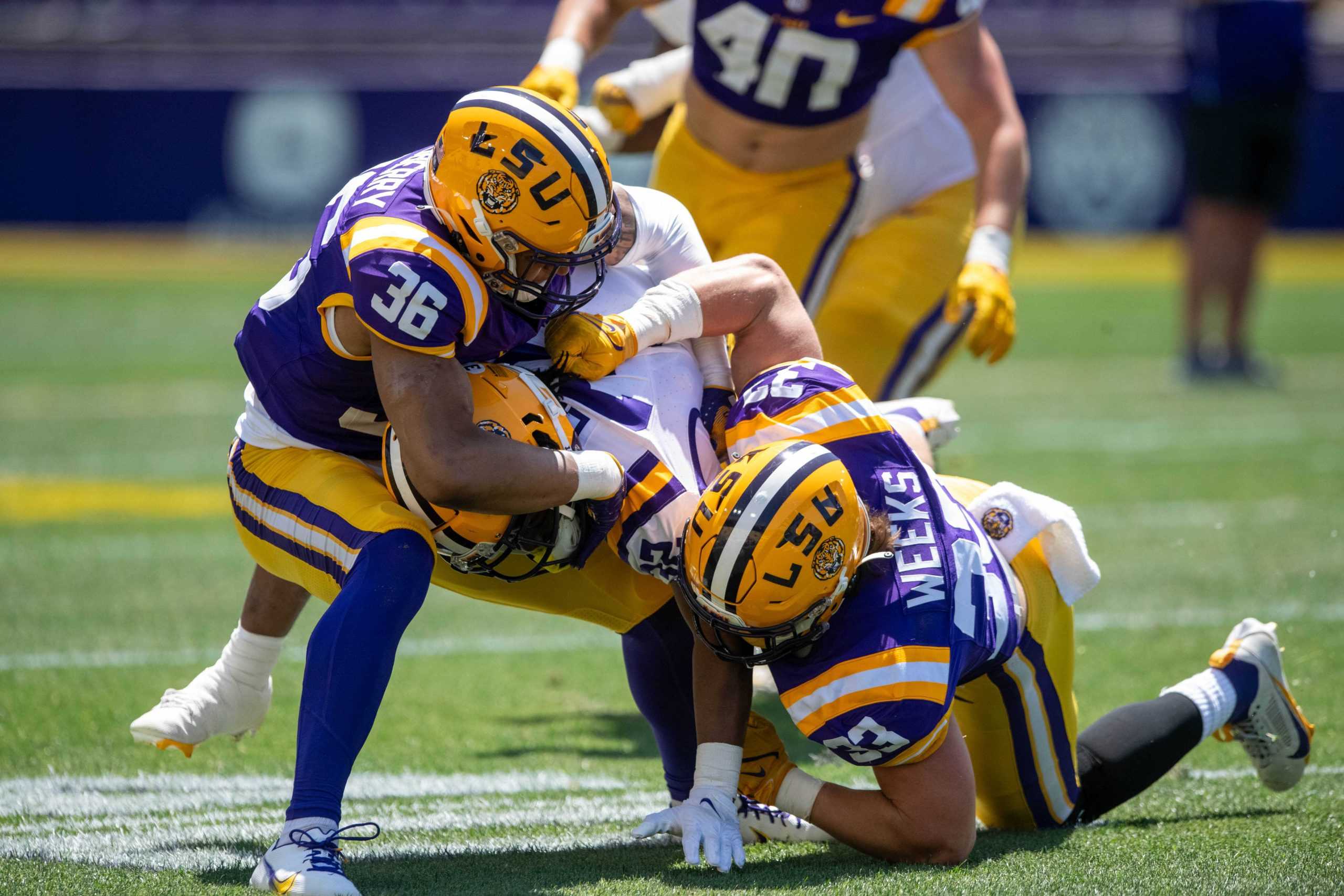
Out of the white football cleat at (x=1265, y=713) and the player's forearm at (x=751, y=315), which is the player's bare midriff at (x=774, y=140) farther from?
the white football cleat at (x=1265, y=713)

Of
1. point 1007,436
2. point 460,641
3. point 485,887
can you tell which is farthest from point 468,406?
point 1007,436

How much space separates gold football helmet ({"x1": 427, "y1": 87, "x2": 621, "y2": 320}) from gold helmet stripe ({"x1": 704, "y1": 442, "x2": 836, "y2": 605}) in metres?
0.55

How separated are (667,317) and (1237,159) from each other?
812cm

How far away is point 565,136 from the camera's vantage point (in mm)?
2820

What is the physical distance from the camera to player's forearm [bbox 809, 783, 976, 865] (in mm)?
2781

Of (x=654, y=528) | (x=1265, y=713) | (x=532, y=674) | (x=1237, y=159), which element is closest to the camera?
(x=654, y=528)

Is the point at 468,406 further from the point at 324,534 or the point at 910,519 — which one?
the point at 910,519

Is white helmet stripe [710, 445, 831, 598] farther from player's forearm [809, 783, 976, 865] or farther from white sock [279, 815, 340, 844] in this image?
white sock [279, 815, 340, 844]

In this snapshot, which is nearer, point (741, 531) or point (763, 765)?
point (741, 531)

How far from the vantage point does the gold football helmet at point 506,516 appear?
285 cm

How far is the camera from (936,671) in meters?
2.75

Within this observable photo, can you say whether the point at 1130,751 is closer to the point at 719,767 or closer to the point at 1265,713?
the point at 1265,713

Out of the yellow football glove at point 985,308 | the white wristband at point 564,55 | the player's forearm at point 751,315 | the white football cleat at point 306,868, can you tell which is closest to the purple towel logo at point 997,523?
the player's forearm at point 751,315

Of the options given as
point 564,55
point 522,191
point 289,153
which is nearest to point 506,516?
point 522,191
